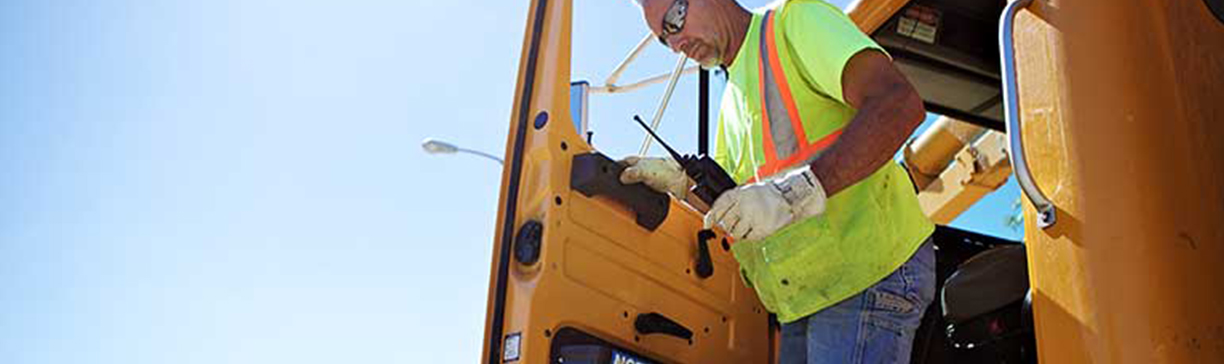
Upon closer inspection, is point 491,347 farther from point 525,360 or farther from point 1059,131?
point 1059,131

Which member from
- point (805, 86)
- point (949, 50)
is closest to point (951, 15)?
point (949, 50)

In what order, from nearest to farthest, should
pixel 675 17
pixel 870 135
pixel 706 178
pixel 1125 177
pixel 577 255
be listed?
pixel 1125 177 < pixel 870 135 < pixel 706 178 < pixel 577 255 < pixel 675 17

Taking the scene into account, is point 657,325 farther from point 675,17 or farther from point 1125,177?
point 1125,177

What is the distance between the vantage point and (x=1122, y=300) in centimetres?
177

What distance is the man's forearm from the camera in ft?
6.55

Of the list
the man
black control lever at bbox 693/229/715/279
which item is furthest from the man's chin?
black control lever at bbox 693/229/715/279

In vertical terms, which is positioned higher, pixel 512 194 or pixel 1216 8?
pixel 1216 8

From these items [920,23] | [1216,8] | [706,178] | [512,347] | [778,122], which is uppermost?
[920,23]

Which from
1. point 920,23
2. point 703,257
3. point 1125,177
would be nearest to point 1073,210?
point 1125,177

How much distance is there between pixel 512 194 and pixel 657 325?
425 millimetres

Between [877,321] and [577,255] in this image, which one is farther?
[577,255]

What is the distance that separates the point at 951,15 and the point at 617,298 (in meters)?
1.39

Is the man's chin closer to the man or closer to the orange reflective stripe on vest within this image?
the man

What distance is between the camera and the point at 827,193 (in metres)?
2.01
